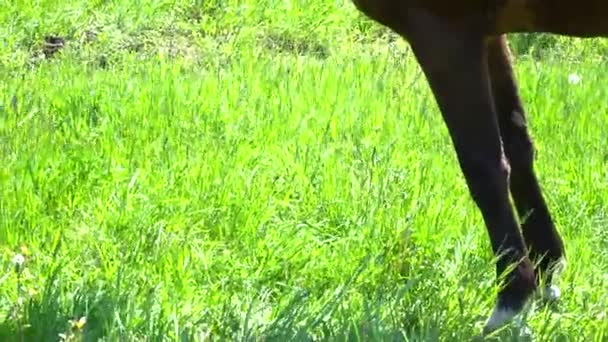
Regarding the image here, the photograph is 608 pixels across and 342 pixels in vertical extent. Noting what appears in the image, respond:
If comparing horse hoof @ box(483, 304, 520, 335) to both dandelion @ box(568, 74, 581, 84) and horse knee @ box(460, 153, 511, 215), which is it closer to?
horse knee @ box(460, 153, 511, 215)

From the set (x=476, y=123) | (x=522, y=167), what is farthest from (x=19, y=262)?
(x=522, y=167)

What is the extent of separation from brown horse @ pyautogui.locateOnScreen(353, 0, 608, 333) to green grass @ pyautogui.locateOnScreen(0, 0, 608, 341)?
12 cm

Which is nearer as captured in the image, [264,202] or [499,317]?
[499,317]

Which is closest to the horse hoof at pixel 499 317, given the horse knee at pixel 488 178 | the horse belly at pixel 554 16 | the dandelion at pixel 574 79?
the horse knee at pixel 488 178

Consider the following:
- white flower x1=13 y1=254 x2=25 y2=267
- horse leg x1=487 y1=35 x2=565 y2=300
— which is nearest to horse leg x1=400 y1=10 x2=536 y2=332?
horse leg x1=487 y1=35 x2=565 y2=300

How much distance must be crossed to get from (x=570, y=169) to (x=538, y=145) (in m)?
0.27

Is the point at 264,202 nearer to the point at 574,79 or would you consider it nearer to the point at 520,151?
the point at 520,151

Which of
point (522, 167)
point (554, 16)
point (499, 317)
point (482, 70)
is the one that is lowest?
point (499, 317)

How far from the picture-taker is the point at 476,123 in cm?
326

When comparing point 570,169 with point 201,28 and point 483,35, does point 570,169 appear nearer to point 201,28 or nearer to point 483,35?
point 483,35

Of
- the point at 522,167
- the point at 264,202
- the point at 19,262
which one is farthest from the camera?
the point at 264,202

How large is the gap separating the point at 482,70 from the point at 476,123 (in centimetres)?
15

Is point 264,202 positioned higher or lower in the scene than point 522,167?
lower

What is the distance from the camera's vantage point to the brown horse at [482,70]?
322 centimetres
